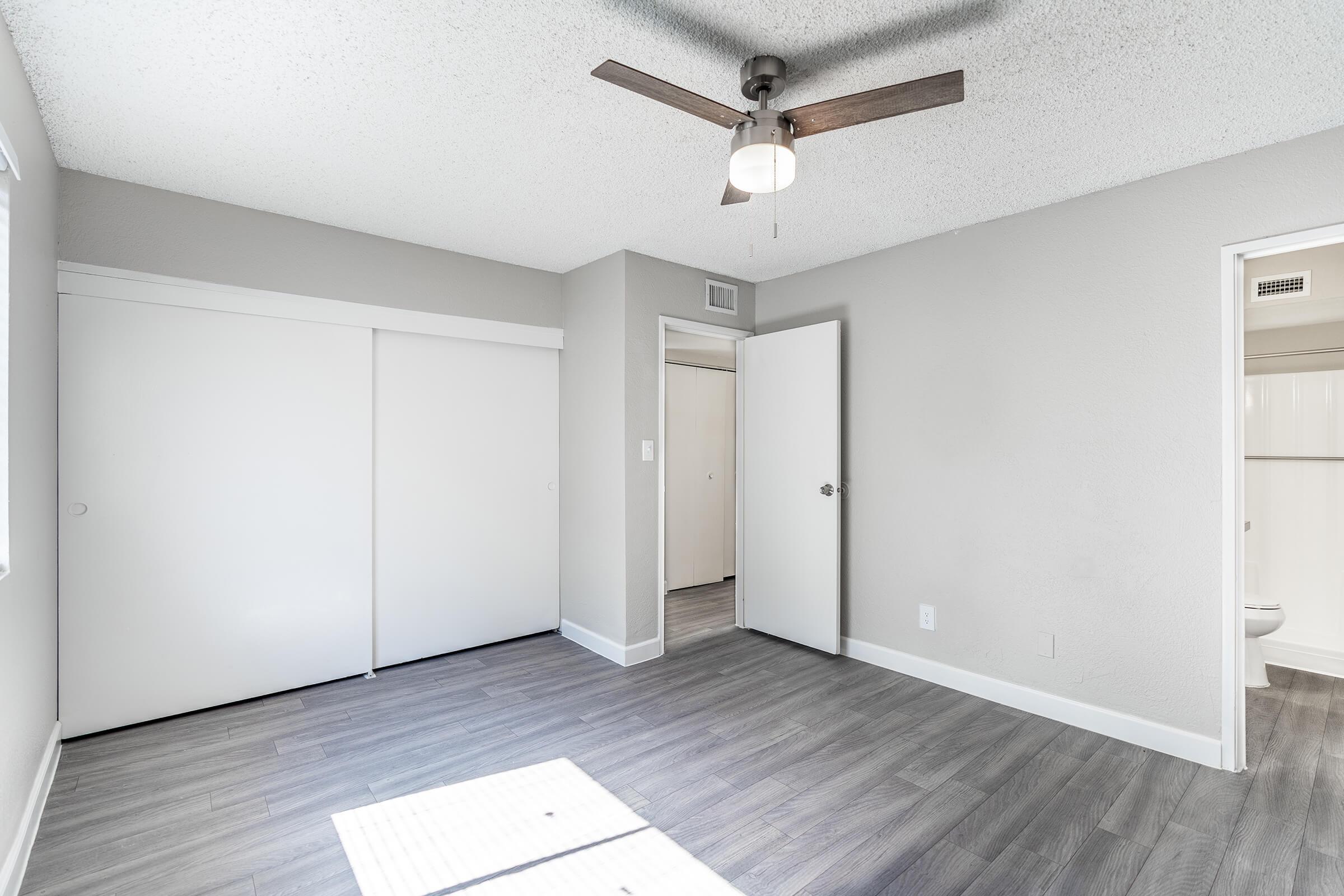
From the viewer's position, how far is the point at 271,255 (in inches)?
120

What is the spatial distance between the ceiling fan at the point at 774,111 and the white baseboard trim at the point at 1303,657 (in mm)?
3708

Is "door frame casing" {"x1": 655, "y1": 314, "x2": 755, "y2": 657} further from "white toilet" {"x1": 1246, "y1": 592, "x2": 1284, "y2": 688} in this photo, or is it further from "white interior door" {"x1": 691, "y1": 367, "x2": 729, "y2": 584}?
"white toilet" {"x1": 1246, "y1": 592, "x2": 1284, "y2": 688}

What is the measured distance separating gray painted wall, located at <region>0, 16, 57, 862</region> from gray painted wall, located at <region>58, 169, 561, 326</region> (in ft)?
0.56

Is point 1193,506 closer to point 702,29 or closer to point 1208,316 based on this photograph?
point 1208,316

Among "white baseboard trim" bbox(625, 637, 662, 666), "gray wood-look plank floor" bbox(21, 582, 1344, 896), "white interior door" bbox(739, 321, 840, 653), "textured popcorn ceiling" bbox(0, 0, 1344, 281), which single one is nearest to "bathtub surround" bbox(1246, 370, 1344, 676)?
"gray wood-look plank floor" bbox(21, 582, 1344, 896)

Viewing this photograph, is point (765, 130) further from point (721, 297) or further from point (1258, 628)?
point (1258, 628)

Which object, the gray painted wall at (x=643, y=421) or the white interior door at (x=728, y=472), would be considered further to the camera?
the white interior door at (x=728, y=472)

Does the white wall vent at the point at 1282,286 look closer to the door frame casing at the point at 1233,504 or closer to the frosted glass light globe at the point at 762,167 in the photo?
the door frame casing at the point at 1233,504

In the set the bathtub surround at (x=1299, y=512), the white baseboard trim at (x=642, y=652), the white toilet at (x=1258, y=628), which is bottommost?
the white baseboard trim at (x=642, y=652)

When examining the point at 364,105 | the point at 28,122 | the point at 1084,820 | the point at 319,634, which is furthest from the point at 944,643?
the point at 28,122

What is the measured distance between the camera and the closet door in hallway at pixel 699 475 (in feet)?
17.9

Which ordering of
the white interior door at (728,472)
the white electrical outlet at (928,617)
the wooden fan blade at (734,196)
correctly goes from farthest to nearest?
the white interior door at (728,472), the white electrical outlet at (928,617), the wooden fan blade at (734,196)

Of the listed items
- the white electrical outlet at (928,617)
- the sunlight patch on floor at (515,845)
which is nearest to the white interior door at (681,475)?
the white electrical outlet at (928,617)

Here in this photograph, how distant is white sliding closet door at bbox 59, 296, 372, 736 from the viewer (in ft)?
8.64
